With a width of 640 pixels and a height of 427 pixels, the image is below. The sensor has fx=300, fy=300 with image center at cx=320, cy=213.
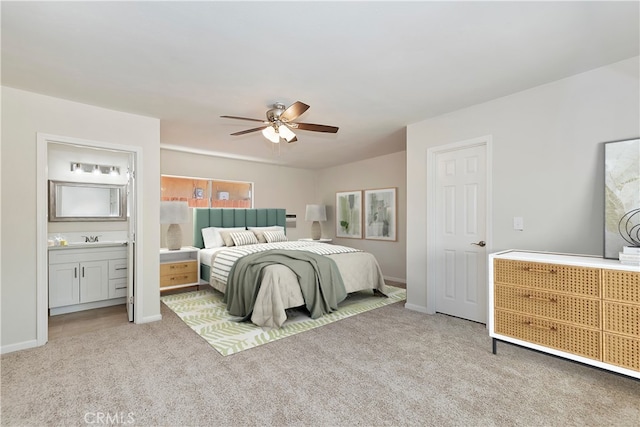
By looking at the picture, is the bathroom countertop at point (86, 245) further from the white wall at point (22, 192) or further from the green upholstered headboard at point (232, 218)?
the green upholstered headboard at point (232, 218)

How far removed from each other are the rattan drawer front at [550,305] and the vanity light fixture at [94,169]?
5.32m

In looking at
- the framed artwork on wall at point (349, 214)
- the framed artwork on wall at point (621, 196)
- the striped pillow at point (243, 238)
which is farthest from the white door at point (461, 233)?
the striped pillow at point (243, 238)

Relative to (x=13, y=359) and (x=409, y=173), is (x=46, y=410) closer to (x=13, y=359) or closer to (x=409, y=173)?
(x=13, y=359)

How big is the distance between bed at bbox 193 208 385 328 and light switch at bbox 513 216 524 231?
203 centimetres

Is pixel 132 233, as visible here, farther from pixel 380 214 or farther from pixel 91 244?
pixel 380 214

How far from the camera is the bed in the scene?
3402 millimetres

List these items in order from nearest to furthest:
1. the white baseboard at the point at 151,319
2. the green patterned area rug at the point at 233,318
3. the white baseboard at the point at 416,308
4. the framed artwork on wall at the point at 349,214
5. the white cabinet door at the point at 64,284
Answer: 1. the green patterned area rug at the point at 233,318
2. the white baseboard at the point at 151,319
3. the white cabinet door at the point at 64,284
4. the white baseboard at the point at 416,308
5. the framed artwork on wall at the point at 349,214

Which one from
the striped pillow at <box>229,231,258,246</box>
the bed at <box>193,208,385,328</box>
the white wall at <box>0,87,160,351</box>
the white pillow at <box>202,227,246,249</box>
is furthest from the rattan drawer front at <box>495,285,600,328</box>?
the white wall at <box>0,87,160,351</box>

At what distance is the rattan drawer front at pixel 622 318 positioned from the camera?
6.65 ft

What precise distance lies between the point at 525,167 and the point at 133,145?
4319 mm

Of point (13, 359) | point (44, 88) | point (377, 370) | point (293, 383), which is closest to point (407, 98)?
point (377, 370)

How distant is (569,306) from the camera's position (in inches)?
91.1

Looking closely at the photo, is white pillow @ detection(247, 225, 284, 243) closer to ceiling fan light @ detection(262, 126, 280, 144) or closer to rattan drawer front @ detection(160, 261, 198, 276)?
rattan drawer front @ detection(160, 261, 198, 276)

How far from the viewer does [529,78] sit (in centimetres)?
275
